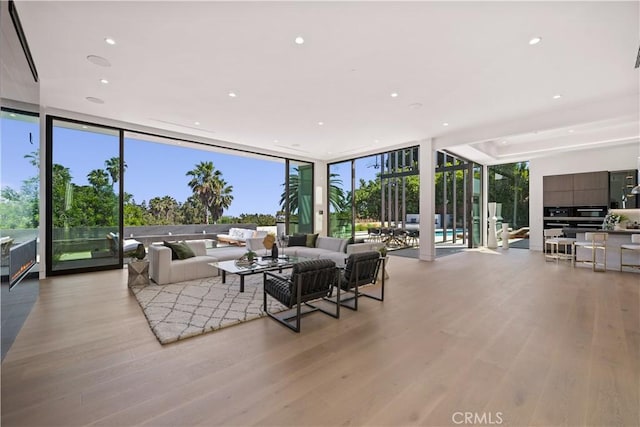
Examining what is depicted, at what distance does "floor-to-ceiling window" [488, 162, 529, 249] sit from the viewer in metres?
10.8

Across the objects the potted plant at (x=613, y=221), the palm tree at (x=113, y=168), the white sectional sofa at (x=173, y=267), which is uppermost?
the palm tree at (x=113, y=168)

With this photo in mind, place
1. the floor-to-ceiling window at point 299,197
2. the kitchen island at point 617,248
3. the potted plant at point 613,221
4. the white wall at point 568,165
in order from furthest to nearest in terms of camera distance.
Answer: the floor-to-ceiling window at point 299,197 < the white wall at point 568,165 < the potted plant at point 613,221 < the kitchen island at point 617,248

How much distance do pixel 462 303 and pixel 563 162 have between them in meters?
8.38

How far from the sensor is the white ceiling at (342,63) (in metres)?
2.86

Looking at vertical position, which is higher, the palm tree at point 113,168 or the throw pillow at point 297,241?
the palm tree at point 113,168

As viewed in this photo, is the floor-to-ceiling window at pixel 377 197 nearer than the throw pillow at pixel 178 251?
No

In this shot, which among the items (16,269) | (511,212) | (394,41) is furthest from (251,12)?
(511,212)

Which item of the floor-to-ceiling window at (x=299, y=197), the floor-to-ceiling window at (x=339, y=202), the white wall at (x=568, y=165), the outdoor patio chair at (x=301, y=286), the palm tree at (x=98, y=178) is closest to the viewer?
the outdoor patio chair at (x=301, y=286)

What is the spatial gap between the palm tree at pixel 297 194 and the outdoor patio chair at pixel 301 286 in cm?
640

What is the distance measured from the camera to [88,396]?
203 cm

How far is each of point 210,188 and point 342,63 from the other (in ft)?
42.1

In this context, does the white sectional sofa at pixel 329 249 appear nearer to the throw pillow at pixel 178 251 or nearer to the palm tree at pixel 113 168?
the throw pillow at pixel 178 251

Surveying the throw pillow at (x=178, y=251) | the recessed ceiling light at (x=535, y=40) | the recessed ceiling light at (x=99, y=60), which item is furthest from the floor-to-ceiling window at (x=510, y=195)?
the recessed ceiling light at (x=99, y=60)

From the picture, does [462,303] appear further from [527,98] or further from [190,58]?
[190,58]
